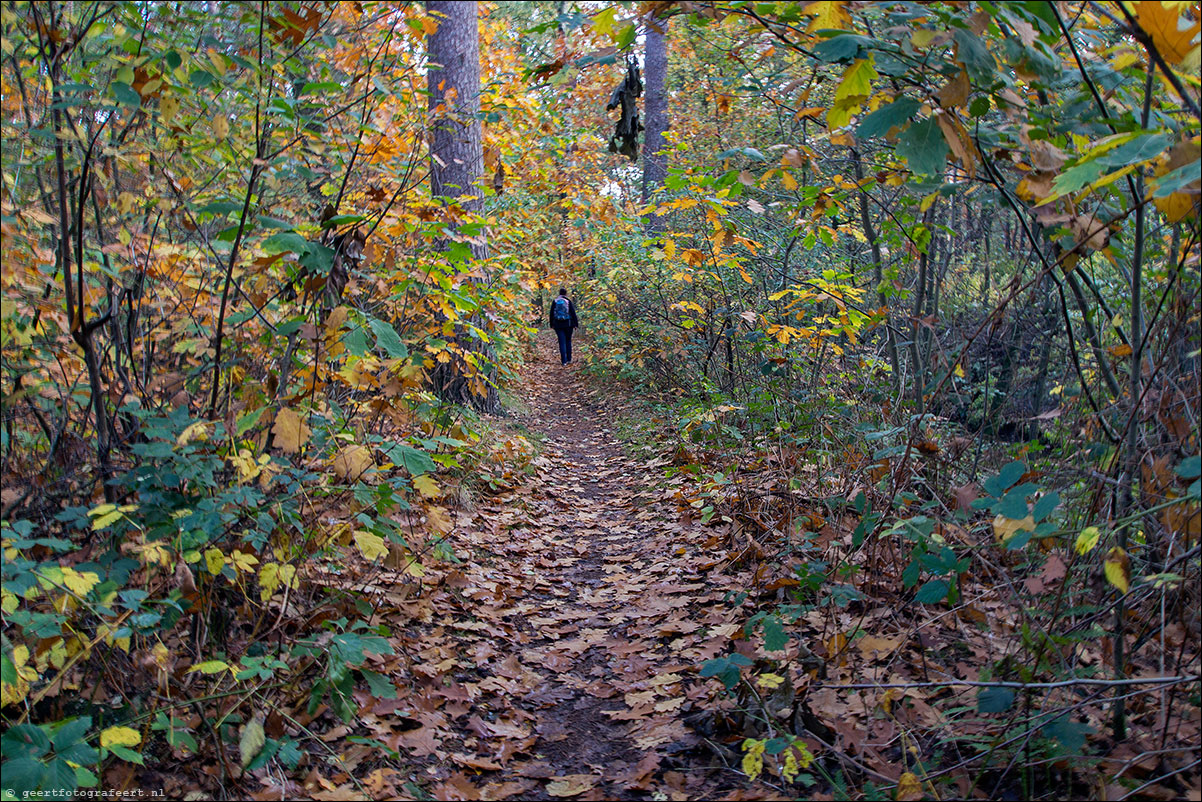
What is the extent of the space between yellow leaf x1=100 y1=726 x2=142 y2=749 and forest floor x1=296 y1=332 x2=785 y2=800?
66 centimetres

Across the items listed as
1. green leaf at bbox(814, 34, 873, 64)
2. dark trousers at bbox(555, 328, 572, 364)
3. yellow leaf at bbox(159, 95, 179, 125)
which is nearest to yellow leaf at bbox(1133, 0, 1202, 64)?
green leaf at bbox(814, 34, 873, 64)

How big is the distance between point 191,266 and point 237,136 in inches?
26.4

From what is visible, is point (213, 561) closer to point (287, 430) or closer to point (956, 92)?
point (287, 430)

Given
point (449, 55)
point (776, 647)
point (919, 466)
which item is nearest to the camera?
point (776, 647)

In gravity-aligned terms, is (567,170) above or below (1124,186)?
above

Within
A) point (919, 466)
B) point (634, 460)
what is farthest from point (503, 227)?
point (919, 466)

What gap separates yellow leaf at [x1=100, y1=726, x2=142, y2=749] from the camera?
7.20ft

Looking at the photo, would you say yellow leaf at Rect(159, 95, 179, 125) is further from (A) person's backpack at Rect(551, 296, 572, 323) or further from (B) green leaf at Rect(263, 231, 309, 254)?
(A) person's backpack at Rect(551, 296, 572, 323)

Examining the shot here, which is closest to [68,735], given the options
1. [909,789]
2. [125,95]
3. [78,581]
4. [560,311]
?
[78,581]

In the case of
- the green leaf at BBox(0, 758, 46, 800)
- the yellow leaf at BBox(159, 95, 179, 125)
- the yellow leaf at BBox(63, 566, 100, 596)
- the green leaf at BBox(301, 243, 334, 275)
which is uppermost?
Result: the yellow leaf at BBox(159, 95, 179, 125)

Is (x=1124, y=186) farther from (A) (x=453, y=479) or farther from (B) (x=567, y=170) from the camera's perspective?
(B) (x=567, y=170)

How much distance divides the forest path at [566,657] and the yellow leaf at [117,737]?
0.99 metres

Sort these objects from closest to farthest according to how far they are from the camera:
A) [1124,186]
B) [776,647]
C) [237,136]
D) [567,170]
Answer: [776,647] < [1124,186] < [237,136] < [567,170]

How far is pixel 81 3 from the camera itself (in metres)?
2.89
